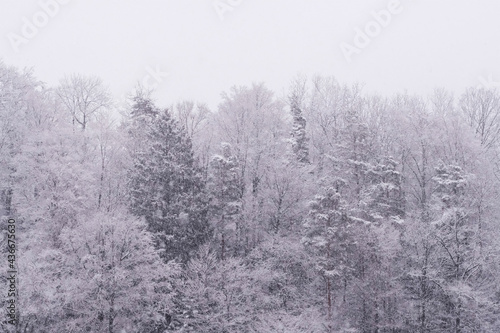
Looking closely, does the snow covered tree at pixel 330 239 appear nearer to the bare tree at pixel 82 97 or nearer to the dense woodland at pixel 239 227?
the dense woodland at pixel 239 227

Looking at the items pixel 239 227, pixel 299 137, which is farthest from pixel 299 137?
pixel 239 227

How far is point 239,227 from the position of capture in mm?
36500

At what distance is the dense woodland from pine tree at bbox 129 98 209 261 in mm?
106

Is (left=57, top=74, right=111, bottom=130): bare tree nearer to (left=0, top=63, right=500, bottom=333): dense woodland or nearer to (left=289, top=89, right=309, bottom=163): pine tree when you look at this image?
(left=0, top=63, right=500, bottom=333): dense woodland

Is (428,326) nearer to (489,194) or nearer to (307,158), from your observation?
(489,194)

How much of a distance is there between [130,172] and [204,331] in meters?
13.5

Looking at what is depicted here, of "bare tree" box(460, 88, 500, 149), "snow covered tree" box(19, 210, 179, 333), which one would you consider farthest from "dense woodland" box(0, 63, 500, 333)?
"bare tree" box(460, 88, 500, 149)

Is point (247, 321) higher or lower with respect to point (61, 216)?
lower

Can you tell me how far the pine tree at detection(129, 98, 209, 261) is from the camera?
3216 centimetres

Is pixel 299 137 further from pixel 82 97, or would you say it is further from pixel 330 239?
pixel 82 97

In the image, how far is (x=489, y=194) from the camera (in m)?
37.0

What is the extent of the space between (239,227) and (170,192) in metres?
6.85

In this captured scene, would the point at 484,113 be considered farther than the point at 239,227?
Yes

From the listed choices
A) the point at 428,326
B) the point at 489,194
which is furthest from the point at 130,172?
the point at 489,194
